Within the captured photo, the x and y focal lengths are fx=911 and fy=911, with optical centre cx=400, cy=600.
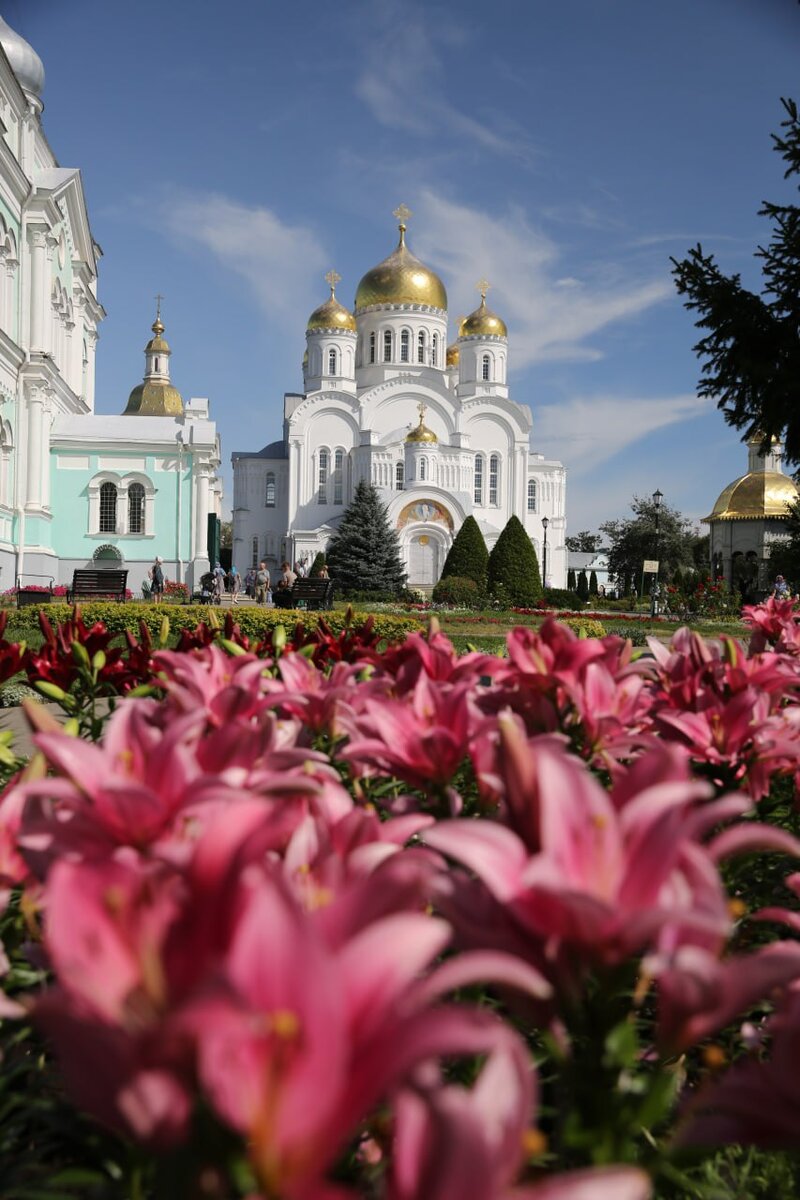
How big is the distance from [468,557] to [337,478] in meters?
13.5

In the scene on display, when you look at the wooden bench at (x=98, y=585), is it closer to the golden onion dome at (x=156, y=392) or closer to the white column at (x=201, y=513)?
the white column at (x=201, y=513)

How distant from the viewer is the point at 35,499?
25.9 meters

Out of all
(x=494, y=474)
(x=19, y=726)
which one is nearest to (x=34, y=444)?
(x=19, y=726)

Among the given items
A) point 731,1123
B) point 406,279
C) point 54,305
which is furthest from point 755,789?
point 406,279

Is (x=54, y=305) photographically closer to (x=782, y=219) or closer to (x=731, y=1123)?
(x=782, y=219)

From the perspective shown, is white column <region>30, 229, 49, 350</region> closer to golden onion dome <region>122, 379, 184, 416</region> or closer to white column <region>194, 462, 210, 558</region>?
white column <region>194, 462, 210, 558</region>

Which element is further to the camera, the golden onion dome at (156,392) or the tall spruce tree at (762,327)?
the golden onion dome at (156,392)

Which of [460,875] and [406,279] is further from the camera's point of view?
[406,279]

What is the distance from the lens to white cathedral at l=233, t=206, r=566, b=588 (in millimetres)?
42594

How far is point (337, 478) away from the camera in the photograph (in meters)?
44.8

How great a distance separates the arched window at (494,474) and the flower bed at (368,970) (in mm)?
46751

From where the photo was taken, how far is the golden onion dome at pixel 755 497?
44344 mm

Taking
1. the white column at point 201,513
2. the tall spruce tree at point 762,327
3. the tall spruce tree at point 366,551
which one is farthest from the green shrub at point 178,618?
the tall spruce tree at point 366,551

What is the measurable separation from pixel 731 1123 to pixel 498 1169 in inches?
11.0
